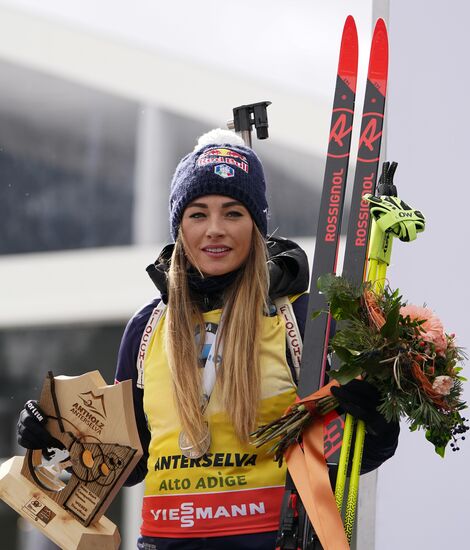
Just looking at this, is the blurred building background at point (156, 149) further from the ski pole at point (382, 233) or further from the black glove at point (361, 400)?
the black glove at point (361, 400)

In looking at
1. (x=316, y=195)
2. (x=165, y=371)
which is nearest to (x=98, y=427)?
(x=165, y=371)

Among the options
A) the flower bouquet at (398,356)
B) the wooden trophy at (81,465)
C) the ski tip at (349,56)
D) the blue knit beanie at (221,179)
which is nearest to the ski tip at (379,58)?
the ski tip at (349,56)

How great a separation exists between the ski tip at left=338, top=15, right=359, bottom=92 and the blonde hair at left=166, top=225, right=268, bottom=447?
0.45 metres

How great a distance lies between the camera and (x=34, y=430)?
2371mm

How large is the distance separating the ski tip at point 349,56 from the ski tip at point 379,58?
39 millimetres

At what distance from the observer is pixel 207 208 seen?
7.73 feet

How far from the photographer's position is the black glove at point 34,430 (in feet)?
7.79

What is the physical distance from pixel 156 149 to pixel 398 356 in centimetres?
231

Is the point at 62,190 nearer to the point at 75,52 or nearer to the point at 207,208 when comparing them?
the point at 75,52

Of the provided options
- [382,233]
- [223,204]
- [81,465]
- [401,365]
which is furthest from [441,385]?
[81,465]

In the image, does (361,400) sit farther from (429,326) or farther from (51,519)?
(51,519)

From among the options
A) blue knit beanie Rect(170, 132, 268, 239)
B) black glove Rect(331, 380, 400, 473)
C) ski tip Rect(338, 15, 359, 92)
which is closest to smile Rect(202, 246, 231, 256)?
blue knit beanie Rect(170, 132, 268, 239)

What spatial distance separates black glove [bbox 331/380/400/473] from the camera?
2051mm

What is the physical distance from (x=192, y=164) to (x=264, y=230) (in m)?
0.22
